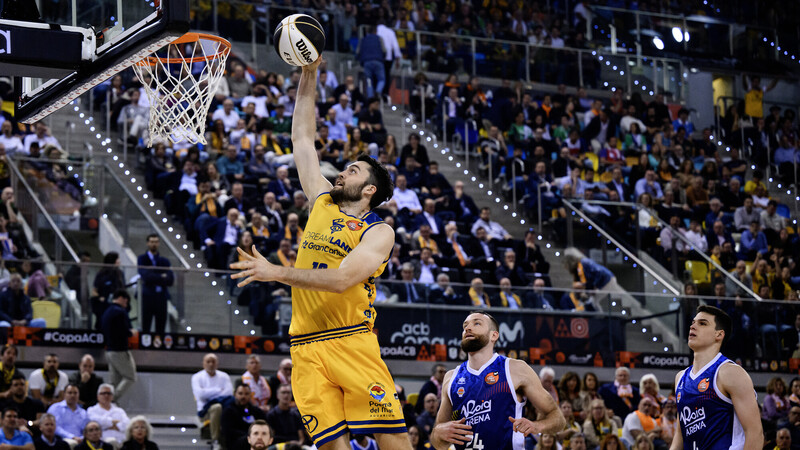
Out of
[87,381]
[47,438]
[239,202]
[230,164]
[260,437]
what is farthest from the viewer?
[230,164]

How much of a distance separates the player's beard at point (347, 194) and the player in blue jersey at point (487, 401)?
1.71 m

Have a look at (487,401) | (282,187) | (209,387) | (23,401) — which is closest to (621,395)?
(209,387)

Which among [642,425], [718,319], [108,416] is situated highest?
[718,319]

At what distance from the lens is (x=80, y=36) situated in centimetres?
874

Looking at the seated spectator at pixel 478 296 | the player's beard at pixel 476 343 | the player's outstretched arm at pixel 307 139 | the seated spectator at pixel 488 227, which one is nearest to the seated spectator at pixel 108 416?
the seated spectator at pixel 478 296

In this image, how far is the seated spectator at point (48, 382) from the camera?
1506cm

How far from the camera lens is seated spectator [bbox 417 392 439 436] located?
15648mm

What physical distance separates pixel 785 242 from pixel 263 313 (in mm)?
11371

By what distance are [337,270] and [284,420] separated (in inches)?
318

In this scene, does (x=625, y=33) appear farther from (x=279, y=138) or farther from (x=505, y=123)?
(x=279, y=138)

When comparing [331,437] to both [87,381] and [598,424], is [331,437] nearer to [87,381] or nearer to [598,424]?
[87,381]

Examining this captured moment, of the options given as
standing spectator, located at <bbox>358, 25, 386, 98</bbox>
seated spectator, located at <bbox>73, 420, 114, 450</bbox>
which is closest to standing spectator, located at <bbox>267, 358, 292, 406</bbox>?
seated spectator, located at <bbox>73, 420, 114, 450</bbox>

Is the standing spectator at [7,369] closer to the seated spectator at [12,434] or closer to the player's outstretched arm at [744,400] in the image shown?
the seated spectator at [12,434]

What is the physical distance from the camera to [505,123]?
26.1 meters
